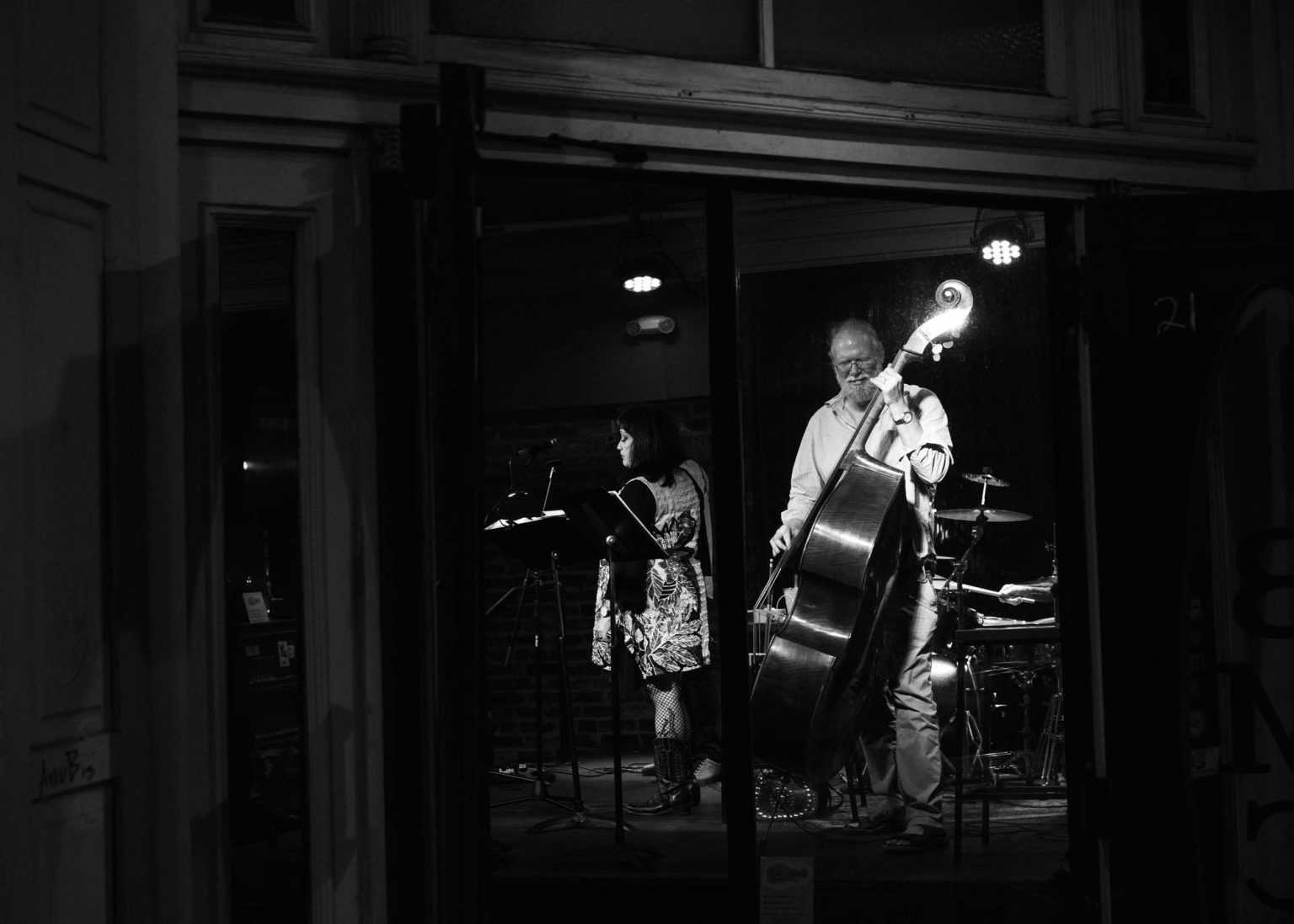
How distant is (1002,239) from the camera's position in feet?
13.3

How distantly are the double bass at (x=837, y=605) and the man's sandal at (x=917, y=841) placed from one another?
44 centimetres

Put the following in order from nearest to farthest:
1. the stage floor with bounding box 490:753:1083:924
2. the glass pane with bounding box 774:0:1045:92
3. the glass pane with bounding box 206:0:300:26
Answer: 1. the glass pane with bounding box 206:0:300:26
2. the glass pane with bounding box 774:0:1045:92
3. the stage floor with bounding box 490:753:1083:924

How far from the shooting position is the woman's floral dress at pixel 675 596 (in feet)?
19.4

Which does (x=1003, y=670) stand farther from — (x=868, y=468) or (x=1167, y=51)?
(x=1167, y=51)

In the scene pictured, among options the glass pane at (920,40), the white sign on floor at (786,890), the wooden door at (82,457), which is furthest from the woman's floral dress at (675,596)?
the wooden door at (82,457)

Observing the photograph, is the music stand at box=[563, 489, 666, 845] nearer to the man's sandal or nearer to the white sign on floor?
the man's sandal

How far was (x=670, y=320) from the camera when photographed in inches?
307

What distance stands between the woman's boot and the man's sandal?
1833mm

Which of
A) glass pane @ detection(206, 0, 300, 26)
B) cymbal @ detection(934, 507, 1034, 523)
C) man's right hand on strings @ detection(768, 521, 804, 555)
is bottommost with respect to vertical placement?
man's right hand on strings @ detection(768, 521, 804, 555)

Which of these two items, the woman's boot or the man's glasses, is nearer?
the man's glasses

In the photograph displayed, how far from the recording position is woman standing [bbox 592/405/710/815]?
5.91 meters

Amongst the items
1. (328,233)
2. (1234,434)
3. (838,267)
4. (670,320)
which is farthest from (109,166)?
(670,320)

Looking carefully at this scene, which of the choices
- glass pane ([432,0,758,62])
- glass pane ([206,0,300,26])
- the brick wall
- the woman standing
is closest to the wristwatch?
glass pane ([432,0,758,62])

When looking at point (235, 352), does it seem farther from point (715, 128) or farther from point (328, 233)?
point (715, 128)
